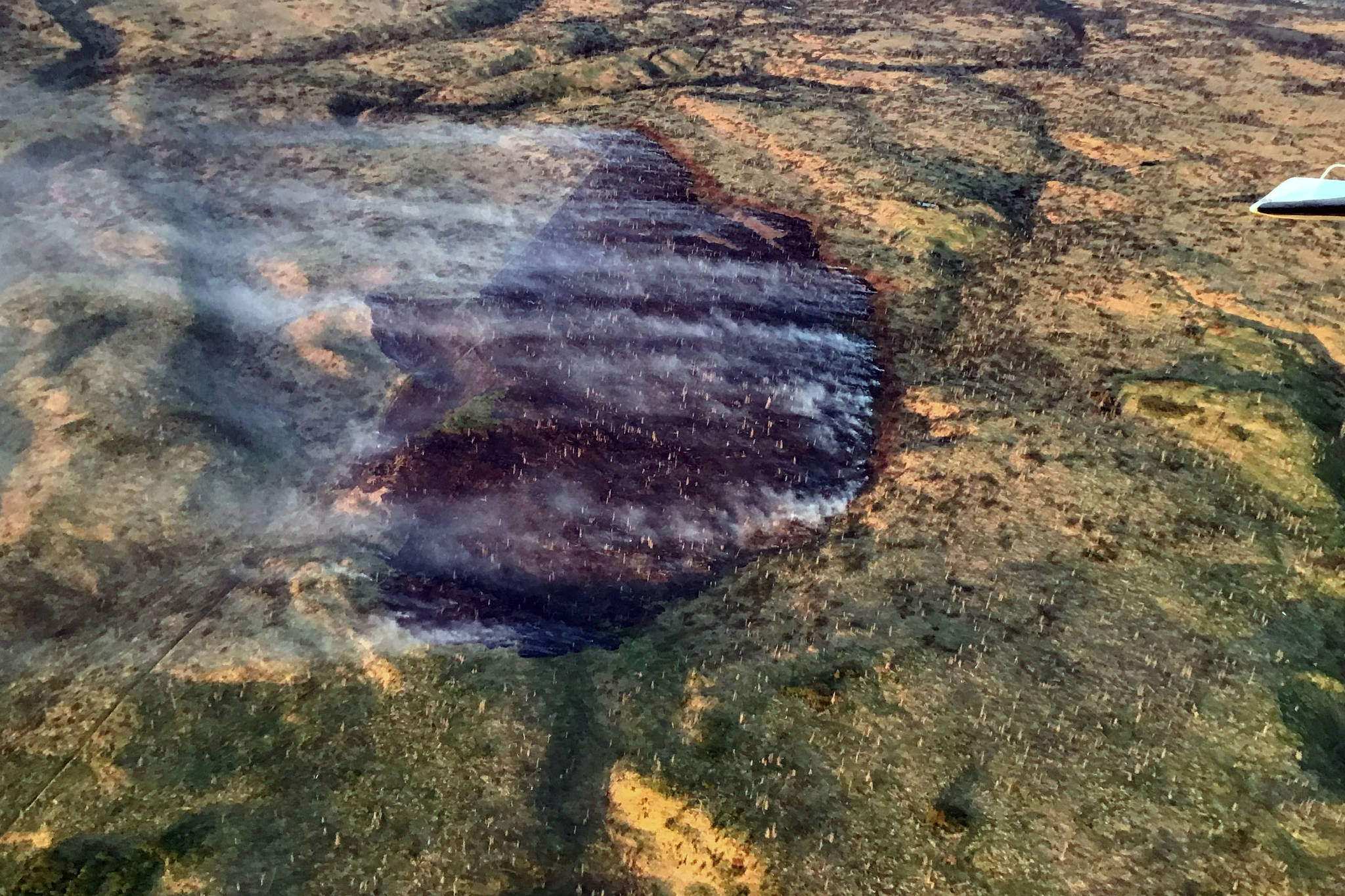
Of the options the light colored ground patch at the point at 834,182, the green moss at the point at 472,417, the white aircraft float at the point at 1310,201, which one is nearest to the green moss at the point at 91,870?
the green moss at the point at 472,417

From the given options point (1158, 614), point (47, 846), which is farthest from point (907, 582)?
point (47, 846)

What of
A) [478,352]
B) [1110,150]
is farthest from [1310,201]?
[1110,150]

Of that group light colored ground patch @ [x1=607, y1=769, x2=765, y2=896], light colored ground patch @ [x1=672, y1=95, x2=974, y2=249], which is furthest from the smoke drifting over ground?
light colored ground patch @ [x1=607, y1=769, x2=765, y2=896]

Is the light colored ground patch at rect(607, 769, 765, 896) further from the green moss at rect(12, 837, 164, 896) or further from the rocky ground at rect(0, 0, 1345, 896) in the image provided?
the green moss at rect(12, 837, 164, 896)

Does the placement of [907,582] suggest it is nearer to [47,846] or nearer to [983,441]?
[983,441]

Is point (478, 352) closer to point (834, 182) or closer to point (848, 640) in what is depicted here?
point (848, 640)

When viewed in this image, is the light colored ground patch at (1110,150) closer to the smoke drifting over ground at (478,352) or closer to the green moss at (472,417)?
the smoke drifting over ground at (478,352)

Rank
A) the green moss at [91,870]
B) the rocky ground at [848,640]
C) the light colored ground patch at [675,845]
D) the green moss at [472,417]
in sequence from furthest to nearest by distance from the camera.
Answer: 1. the green moss at [472,417]
2. the rocky ground at [848,640]
3. the light colored ground patch at [675,845]
4. the green moss at [91,870]
